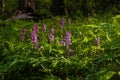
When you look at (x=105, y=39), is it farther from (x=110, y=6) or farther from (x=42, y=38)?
(x=110, y=6)

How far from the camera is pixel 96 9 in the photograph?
41.2 feet

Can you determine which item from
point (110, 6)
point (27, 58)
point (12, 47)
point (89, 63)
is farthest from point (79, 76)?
point (110, 6)

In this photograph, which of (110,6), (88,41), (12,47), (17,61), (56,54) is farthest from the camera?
(110,6)

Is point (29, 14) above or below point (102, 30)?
below

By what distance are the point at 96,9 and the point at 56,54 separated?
793 cm

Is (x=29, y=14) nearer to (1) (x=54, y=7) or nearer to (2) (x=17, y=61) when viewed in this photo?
(1) (x=54, y=7)

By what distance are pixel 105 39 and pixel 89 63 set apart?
1.04 m

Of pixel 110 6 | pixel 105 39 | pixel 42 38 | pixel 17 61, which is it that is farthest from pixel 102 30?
pixel 110 6

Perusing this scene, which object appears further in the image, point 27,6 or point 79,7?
point 27,6

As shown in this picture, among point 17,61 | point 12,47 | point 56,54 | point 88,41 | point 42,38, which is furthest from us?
point 42,38

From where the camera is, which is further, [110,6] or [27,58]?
[110,6]

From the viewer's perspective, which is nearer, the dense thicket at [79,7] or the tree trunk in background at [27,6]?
the dense thicket at [79,7]

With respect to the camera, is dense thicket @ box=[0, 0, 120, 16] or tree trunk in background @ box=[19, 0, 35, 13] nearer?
dense thicket @ box=[0, 0, 120, 16]

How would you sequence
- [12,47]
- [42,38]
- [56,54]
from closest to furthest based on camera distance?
[56,54] < [12,47] < [42,38]
